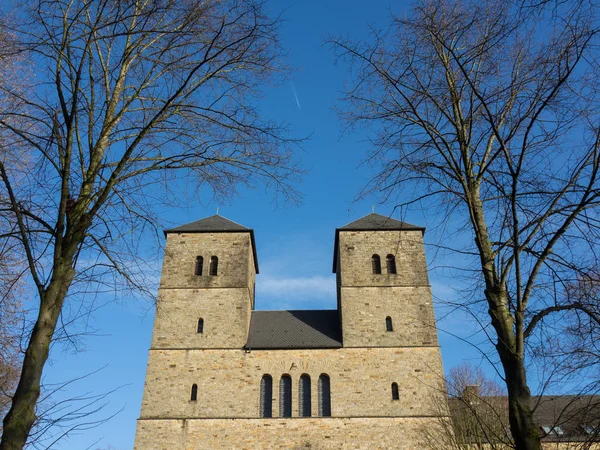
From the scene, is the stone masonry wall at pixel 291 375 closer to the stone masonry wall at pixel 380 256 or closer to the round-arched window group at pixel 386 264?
the stone masonry wall at pixel 380 256

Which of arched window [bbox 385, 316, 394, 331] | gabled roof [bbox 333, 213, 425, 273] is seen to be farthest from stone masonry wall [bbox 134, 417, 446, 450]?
gabled roof [bbox 333, 213, 425, 273]

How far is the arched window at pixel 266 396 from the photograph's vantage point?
20484 mm

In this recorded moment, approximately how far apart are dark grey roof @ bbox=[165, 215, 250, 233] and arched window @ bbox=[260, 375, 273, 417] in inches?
285

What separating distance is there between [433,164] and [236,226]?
2017 cm

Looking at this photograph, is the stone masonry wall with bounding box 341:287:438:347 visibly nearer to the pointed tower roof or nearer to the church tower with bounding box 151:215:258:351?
the church tower with bounding box 151:215:258:351

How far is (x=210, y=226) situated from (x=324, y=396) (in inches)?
382

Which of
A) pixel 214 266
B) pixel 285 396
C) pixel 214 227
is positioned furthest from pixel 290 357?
pixel 214 227

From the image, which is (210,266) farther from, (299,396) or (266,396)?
Result: (299,396)

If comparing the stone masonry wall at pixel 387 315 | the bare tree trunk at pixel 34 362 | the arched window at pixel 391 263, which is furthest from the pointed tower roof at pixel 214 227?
the bare tree trunk at pixel 34 362

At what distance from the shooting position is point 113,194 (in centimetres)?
566

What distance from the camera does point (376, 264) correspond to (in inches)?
943

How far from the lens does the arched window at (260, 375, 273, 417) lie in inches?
806

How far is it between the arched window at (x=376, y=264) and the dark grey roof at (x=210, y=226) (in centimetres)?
607

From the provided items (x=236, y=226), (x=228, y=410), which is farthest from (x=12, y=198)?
(x=236, y=226)
